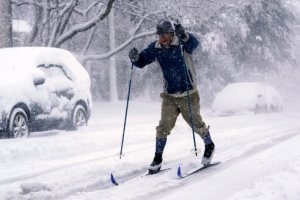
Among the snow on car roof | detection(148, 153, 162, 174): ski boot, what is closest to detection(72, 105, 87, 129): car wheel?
the snow on car roof

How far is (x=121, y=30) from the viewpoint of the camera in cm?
2855

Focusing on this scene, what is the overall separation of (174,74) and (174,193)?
1800 mm

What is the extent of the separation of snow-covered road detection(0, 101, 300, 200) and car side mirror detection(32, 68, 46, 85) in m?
1.32

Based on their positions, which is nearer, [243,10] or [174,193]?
[174,193]

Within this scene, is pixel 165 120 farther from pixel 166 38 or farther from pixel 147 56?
pixel 166 38

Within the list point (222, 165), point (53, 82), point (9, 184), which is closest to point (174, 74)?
point (222, 165)

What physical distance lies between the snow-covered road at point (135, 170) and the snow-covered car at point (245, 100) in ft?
29.8

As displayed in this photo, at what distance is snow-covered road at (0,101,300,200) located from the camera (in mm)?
4473

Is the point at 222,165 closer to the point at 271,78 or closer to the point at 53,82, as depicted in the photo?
the point at 53,82

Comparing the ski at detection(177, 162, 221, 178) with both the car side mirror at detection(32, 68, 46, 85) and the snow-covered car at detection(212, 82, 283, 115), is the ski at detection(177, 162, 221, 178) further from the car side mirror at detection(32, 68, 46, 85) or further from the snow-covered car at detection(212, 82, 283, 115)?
the snow-covered car at detection(212, 82, 283, 115)

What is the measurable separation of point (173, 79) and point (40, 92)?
4.58 m

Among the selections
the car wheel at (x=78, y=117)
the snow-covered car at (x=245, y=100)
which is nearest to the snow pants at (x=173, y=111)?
the car wheel at (x=78, y=117)

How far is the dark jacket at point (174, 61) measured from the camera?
18.7ft

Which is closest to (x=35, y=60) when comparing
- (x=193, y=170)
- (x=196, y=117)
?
(x=196, y=117)
